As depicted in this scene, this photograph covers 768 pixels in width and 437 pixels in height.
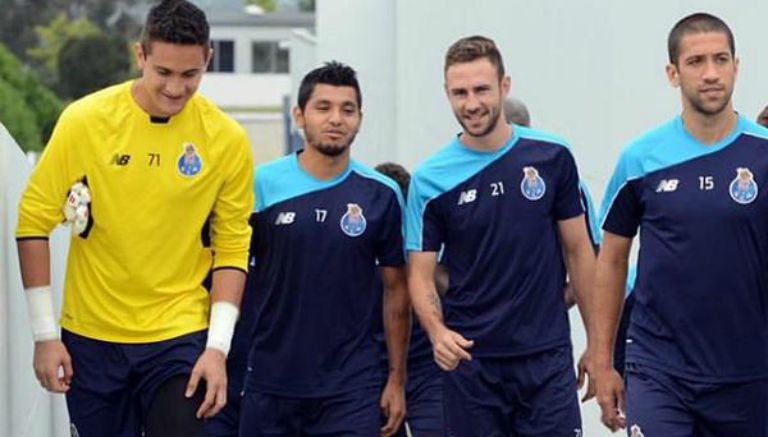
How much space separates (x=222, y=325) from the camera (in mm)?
7312

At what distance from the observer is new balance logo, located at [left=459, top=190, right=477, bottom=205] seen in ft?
27.3

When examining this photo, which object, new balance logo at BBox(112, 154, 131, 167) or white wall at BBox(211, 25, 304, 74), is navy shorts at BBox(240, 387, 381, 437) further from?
Answer: white wall at BBox(211, 25, 304, 74)

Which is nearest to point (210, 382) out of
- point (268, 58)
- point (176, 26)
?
point (176, 26)

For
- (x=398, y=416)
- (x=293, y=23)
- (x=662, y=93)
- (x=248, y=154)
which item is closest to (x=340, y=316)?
(x=398, y=416)

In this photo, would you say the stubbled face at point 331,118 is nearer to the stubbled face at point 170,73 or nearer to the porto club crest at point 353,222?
the porto club crest at point 353,222

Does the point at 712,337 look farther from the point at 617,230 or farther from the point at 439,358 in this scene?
the point at 439,358

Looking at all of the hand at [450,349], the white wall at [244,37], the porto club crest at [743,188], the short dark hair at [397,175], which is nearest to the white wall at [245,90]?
the white wall at [244,37]

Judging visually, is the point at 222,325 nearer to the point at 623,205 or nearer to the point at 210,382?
the point at 210,382

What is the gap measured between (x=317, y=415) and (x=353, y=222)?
0.92 meters

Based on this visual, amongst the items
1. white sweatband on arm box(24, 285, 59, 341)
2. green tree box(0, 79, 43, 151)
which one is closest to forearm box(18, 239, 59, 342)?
white sweatband on arm box(24, 285, 59, 341)

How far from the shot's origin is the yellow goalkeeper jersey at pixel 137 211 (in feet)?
23.9

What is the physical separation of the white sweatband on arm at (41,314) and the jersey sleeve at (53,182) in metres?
0.22

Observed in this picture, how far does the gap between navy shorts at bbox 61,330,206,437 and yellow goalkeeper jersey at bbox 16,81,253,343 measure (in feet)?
0.16

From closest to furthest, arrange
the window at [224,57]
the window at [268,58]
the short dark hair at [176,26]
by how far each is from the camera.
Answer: the short dark hair at [176,26] < the window at [224,57] < the window at [268,58]
